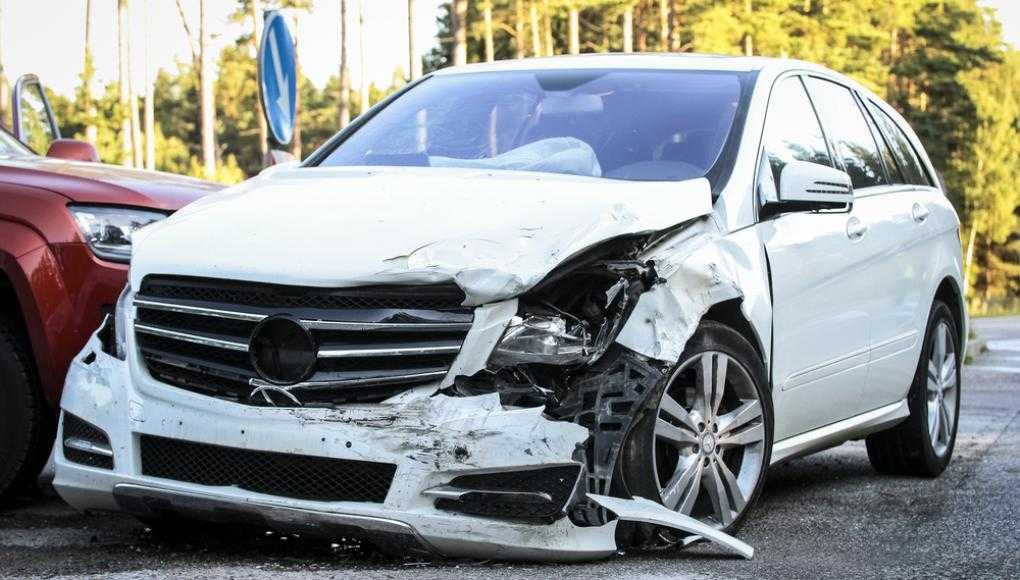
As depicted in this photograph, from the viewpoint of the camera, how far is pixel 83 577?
4.62 m

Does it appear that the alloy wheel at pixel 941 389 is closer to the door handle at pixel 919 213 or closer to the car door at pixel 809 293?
the door handle at pixel 919 213

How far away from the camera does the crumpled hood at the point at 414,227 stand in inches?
179

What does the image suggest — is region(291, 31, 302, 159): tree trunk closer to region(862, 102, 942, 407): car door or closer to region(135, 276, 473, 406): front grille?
region(135, 276, 473, 406): front grille

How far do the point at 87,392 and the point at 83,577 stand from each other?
64 cm

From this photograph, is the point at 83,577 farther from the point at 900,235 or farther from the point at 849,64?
the point at 849,64

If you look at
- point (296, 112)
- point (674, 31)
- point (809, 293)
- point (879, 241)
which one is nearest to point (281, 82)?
point (296, 112)

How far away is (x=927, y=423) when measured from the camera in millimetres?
7434

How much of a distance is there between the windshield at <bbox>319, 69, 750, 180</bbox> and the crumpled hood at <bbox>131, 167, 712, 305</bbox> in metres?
0.32

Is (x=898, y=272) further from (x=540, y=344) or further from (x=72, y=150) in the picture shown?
(x=72, y=150)

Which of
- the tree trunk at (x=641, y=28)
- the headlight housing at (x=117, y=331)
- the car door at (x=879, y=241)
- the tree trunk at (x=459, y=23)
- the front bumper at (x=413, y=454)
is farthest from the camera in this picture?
the tree trunk at (x=641, y=28)

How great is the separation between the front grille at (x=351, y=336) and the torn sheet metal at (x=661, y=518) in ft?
2.01

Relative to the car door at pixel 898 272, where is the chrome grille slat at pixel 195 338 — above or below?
above

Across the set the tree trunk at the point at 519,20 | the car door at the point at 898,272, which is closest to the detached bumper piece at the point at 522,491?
the car door at the point at 898,272

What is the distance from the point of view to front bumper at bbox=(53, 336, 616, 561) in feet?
14.6
